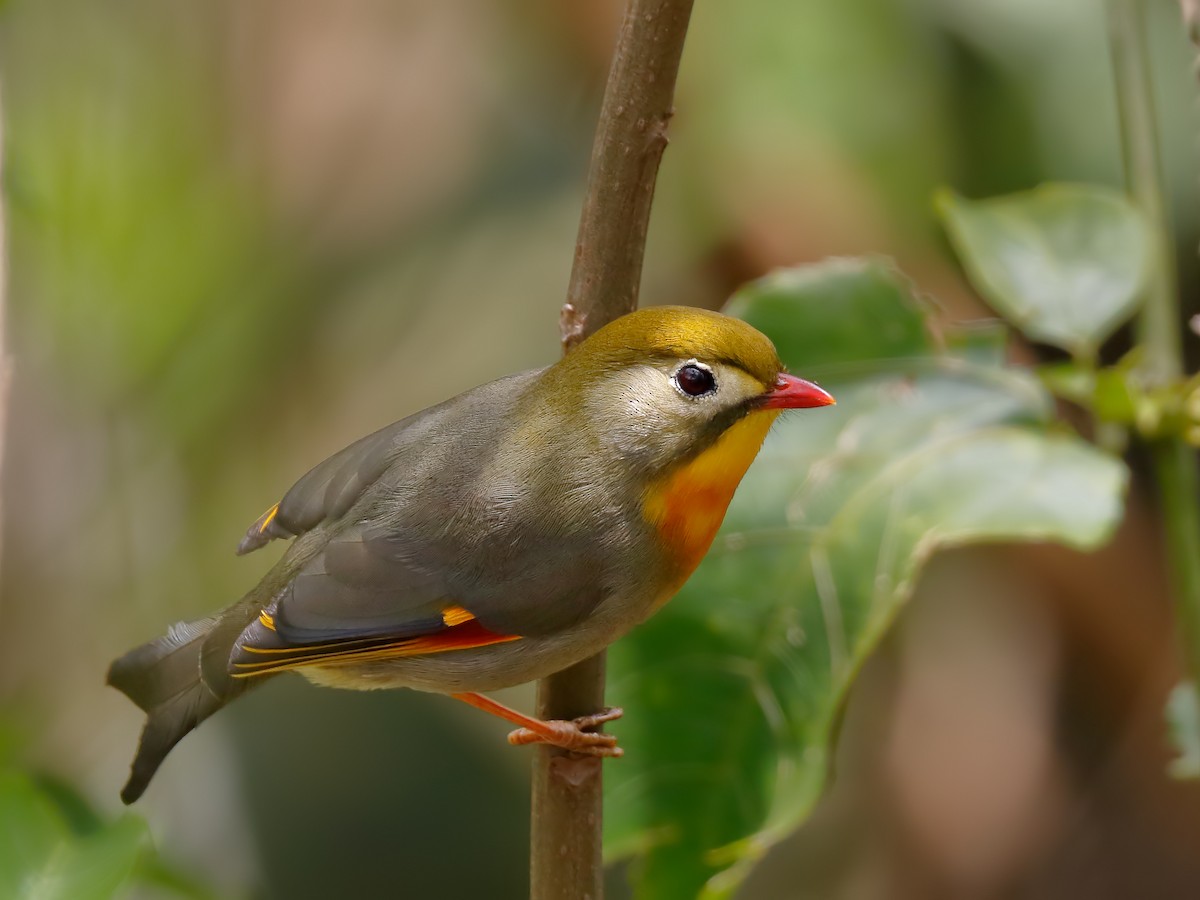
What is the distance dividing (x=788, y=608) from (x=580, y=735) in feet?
1.62

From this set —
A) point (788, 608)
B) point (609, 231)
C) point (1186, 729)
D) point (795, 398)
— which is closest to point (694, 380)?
point (795, 398)

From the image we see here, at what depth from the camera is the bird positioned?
2080mm

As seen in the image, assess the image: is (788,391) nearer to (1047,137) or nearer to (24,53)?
(1047,137)

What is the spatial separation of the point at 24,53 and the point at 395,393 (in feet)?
5.18

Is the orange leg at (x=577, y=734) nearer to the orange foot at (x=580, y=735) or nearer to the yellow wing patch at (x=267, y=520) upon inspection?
the orange foot at (x=580, y=735)

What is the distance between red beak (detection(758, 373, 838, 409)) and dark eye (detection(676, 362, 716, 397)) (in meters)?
0.09

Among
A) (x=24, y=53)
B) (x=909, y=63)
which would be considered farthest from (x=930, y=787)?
(x=24, y=53)

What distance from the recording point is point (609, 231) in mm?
1938

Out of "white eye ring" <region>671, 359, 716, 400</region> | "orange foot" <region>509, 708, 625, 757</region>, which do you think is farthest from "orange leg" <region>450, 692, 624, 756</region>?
"white eye ring" <region>671, 359, 716, 400</region>

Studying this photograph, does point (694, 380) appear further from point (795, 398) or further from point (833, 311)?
point (833, 311)

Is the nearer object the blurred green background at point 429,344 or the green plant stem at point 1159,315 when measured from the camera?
the green plant stem at point 1159,315

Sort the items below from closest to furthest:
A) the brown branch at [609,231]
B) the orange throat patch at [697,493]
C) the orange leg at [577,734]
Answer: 1. the brown branch at [609,231]
2. the orange leg at [577,734]
3. the orange throat patch at [697,493]

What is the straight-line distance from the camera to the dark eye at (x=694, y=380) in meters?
2.12

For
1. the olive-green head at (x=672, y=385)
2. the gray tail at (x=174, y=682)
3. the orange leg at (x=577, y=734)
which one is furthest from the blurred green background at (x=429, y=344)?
the olive-green head at (x=672, y=385)
